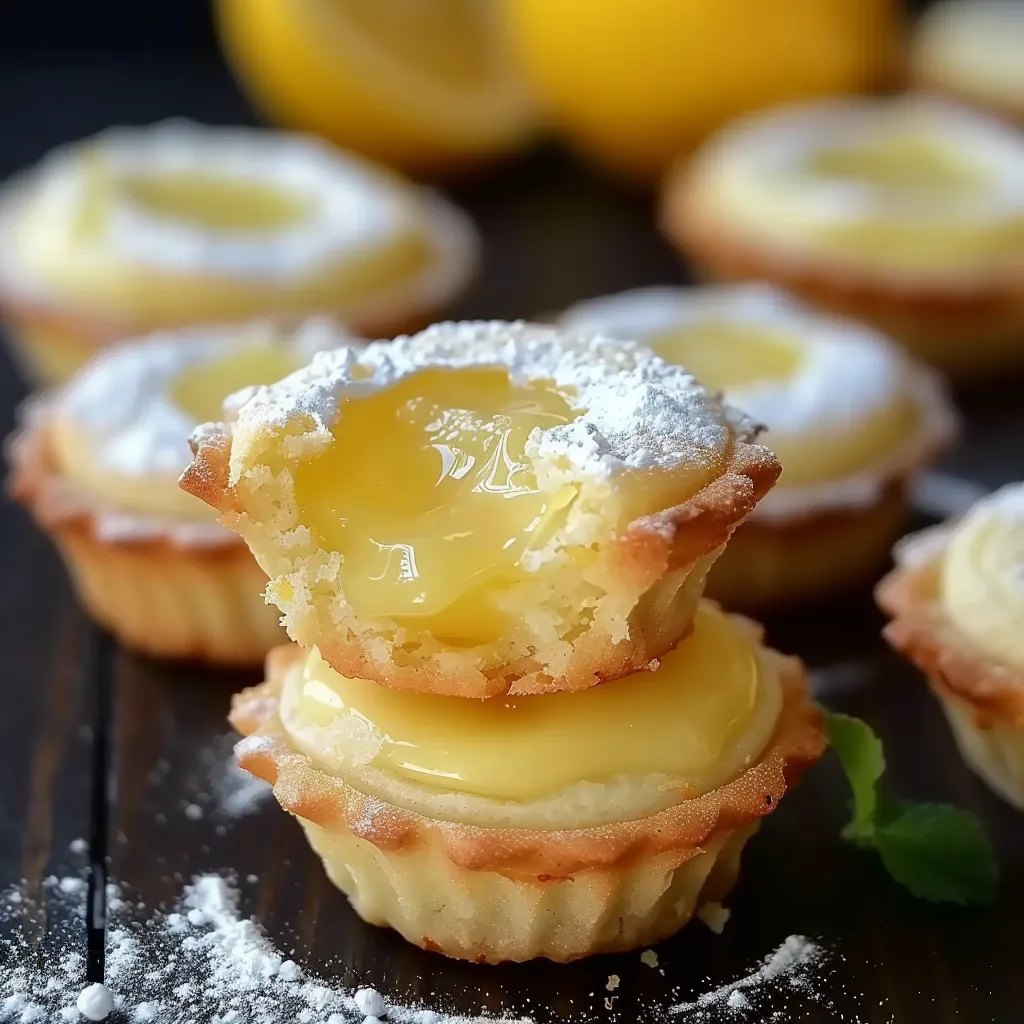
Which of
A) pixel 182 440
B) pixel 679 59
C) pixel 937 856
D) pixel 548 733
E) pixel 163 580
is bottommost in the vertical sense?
pixel 163 580

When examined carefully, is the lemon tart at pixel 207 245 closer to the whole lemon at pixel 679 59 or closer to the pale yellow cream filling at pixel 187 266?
the pale yellow cream filling at pixel 187 266

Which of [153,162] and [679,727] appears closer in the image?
[679,727]

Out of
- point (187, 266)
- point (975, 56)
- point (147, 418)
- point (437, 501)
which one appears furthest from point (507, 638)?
point (975, 56)

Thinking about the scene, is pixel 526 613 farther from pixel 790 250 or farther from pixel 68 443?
pixel 790 250

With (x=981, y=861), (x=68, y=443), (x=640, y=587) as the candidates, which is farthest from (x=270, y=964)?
(x=68, y=443)

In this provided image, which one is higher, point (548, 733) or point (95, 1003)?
point (548, 733)

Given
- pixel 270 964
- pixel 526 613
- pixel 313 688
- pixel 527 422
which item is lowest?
pixel 270 964

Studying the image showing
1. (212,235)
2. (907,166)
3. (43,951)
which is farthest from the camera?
(907,166)

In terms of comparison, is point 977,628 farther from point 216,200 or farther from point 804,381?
point 216,200
